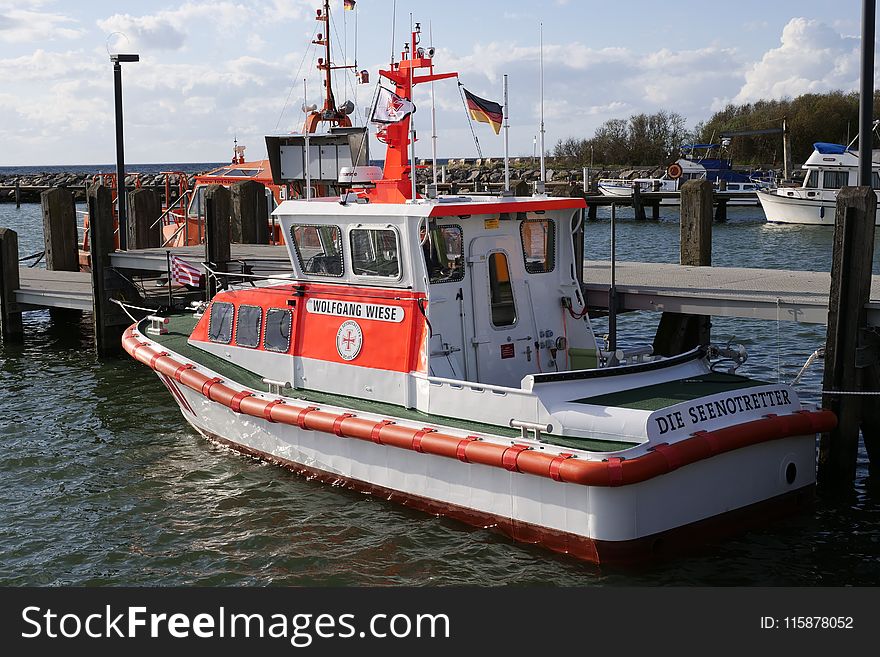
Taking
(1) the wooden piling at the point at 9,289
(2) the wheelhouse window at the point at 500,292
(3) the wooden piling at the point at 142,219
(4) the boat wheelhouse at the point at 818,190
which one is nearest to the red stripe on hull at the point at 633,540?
(2) the wheelhouse window at the point at 500,292

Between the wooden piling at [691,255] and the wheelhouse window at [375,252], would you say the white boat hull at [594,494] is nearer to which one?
the wheelhouse window at [375,252]

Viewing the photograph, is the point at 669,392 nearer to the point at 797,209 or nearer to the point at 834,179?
the point at 834,179

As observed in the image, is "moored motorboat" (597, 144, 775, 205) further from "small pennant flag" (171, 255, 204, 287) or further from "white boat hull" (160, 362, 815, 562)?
"white boat hull" (160, 362, 815, 562)

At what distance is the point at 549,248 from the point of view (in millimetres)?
10000

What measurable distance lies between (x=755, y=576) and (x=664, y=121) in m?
73.3

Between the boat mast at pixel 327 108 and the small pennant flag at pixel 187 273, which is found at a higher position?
the boat mast at pixel 327 108

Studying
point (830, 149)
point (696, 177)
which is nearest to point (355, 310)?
point (830, 149)

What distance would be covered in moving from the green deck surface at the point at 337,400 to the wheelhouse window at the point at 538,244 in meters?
1.93

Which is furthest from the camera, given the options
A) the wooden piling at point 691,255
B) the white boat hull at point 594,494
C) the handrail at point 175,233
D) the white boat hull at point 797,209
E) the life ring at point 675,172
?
the life ring at point 675,172

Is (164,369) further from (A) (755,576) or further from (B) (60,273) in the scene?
(B) (60,273)

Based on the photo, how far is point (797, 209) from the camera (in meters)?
42.3

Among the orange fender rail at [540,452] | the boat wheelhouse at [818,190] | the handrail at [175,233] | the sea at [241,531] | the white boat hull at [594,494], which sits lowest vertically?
the sea at [241,531]

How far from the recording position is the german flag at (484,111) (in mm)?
9844

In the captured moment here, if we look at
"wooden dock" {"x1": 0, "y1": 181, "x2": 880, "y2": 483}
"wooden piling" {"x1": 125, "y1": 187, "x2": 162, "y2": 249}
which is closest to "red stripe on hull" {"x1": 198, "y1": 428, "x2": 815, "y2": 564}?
"wooden dock" {"x1": 0, "y1": 181, "x2": 880, "y2": 483}
